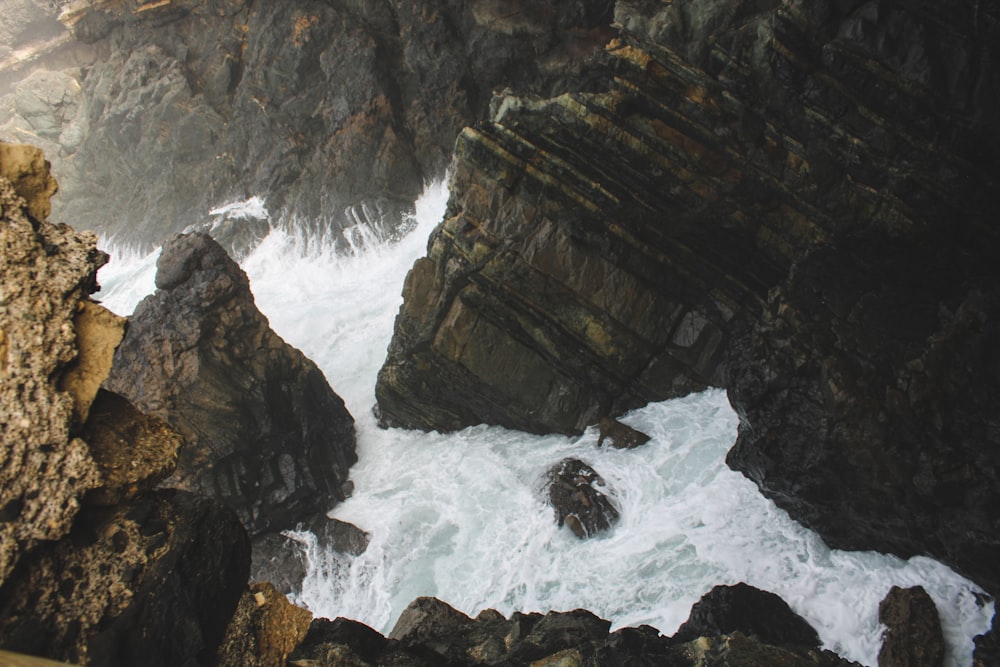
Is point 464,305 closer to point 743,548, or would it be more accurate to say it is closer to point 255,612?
point 743,548

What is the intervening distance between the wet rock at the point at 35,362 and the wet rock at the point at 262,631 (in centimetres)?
220

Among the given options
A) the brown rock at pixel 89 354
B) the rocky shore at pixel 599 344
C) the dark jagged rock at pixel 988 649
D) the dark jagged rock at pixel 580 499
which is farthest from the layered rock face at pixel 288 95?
the brown rock at pixel 89 354

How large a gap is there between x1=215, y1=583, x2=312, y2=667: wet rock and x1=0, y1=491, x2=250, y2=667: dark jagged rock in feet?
0.55

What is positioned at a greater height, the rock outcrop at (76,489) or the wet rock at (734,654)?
the rock outcrop at (76,489)

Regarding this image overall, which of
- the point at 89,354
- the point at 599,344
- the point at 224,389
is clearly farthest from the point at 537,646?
the point at 224,389

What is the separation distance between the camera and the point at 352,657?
7.08 meters

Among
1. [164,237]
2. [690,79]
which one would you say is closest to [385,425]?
[690,79]

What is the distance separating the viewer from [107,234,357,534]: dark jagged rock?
51.9ft

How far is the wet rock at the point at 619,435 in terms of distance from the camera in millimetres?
16672

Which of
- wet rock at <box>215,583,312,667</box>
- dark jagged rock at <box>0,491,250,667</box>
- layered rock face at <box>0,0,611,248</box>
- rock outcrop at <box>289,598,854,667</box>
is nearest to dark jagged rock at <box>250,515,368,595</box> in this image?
rock outcrop at <box>289,598,854,667</box>

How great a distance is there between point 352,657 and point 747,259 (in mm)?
12766

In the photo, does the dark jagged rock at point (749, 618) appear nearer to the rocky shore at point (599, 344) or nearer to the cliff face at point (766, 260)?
the rocky shore at point (599, 344)

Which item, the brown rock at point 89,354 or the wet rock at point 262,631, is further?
the wet rock at point 262,631

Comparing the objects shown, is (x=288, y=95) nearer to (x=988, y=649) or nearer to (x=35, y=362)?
(x=35, y=362)
